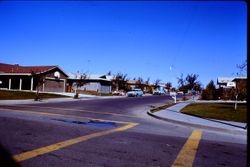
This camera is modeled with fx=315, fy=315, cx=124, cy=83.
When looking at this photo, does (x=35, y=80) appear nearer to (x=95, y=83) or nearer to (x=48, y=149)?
(x=95, y=83)

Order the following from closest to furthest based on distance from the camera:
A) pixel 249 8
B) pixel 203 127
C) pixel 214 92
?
pixel 249 8 → pixel 203 127 → pixel 214 92

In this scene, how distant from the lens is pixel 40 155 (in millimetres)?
6496

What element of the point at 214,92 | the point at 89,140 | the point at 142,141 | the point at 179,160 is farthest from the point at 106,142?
the point at 214,92

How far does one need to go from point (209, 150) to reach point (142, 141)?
1.91m

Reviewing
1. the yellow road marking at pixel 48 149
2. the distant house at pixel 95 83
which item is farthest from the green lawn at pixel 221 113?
the distant house at pixel 95 83

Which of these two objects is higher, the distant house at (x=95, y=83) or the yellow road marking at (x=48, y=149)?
the distant house at (x=95, y=83)

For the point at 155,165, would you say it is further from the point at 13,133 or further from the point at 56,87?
the point at 56,87

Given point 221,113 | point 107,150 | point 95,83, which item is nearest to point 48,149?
point 107,150

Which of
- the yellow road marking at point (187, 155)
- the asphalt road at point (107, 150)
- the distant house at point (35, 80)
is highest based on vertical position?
the distant house at point (35, 80)

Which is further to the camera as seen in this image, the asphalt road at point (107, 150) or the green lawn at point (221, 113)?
the green lawn at point (221, 113)

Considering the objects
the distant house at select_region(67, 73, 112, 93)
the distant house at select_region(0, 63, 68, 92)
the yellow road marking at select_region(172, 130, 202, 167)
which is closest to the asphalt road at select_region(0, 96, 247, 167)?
the yellow road marking at select_region(172, 130, 202, 167)

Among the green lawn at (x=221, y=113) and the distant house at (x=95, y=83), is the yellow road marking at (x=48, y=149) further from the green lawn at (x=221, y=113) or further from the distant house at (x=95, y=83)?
the distant house at (x=95, y=83)

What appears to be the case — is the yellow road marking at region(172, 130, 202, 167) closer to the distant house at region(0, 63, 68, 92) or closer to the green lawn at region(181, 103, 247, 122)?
the green lawn at region(181, 103, 247, 122)

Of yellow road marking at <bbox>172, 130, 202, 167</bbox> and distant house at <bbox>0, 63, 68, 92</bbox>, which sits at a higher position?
distant house at <bbox>0, 63, 68, 92</bbox>
